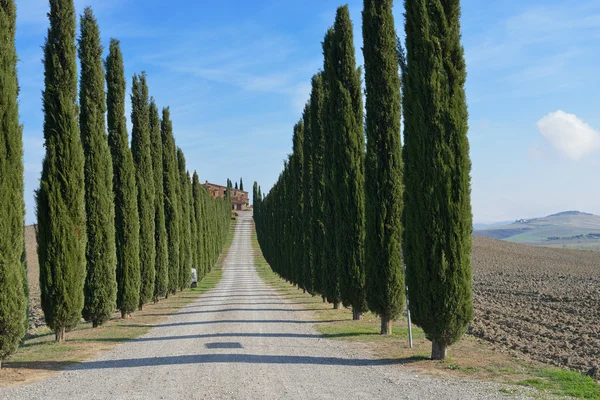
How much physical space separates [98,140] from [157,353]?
6861 millimetres

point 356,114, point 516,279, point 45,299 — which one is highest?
point 356,114

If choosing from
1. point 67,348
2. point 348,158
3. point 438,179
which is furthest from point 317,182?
point 438,179

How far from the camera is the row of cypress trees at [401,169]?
9.45m

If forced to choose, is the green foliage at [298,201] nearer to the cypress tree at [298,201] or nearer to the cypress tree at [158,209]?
the cypress tree at [298,201]

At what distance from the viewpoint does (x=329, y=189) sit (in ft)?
60.2

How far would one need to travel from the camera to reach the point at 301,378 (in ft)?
27.2

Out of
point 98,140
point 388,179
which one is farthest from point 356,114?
point 98,140

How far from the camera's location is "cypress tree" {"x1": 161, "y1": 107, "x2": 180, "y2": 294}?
2725 cm

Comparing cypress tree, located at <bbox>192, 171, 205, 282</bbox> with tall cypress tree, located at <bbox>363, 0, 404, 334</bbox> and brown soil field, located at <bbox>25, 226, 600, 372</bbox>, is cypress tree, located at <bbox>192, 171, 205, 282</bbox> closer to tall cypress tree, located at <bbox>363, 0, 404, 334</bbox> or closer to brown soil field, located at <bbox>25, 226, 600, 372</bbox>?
brown soil field, located at <bbox>25, 226, 600, 372</bbox>

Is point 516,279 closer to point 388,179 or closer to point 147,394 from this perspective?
point 388,179

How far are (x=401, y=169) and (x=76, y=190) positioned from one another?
7279mm

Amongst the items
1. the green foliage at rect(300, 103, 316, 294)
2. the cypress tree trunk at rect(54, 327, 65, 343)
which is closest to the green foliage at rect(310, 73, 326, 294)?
the green foliage at rect(300, 103, 316, 294)

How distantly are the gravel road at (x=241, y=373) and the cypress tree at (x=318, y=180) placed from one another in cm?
869

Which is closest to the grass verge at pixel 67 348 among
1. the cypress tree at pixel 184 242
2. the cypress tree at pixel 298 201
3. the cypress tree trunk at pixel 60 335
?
the cypress tree trunk at pixel 60 335
